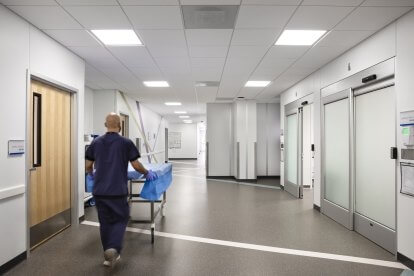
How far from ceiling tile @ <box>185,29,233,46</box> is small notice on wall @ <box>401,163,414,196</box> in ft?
8.48

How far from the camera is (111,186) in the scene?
2.77 metres

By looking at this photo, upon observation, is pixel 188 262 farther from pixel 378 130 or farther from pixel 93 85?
pixel 93 85

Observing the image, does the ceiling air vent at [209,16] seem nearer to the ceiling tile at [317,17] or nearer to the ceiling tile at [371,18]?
the ceiling tile at [317,17]

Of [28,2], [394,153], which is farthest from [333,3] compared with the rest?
[28,2]

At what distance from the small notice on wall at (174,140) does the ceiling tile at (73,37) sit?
15702mm

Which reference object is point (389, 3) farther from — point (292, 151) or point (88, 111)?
point (88, 111)

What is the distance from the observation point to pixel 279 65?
498 centimetres

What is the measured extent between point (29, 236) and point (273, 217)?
365cm

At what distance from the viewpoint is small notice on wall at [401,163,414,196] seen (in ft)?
9.39

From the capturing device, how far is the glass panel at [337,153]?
4.27 meters

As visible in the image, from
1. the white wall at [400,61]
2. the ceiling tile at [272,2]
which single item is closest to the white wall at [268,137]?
the white wall at [400,61]

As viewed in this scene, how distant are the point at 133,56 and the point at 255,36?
6.77ft

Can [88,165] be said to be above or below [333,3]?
below

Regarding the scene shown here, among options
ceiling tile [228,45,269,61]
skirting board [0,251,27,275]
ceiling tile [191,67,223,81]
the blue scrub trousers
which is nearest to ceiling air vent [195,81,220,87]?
ceiling tile [191,67,223,81]
